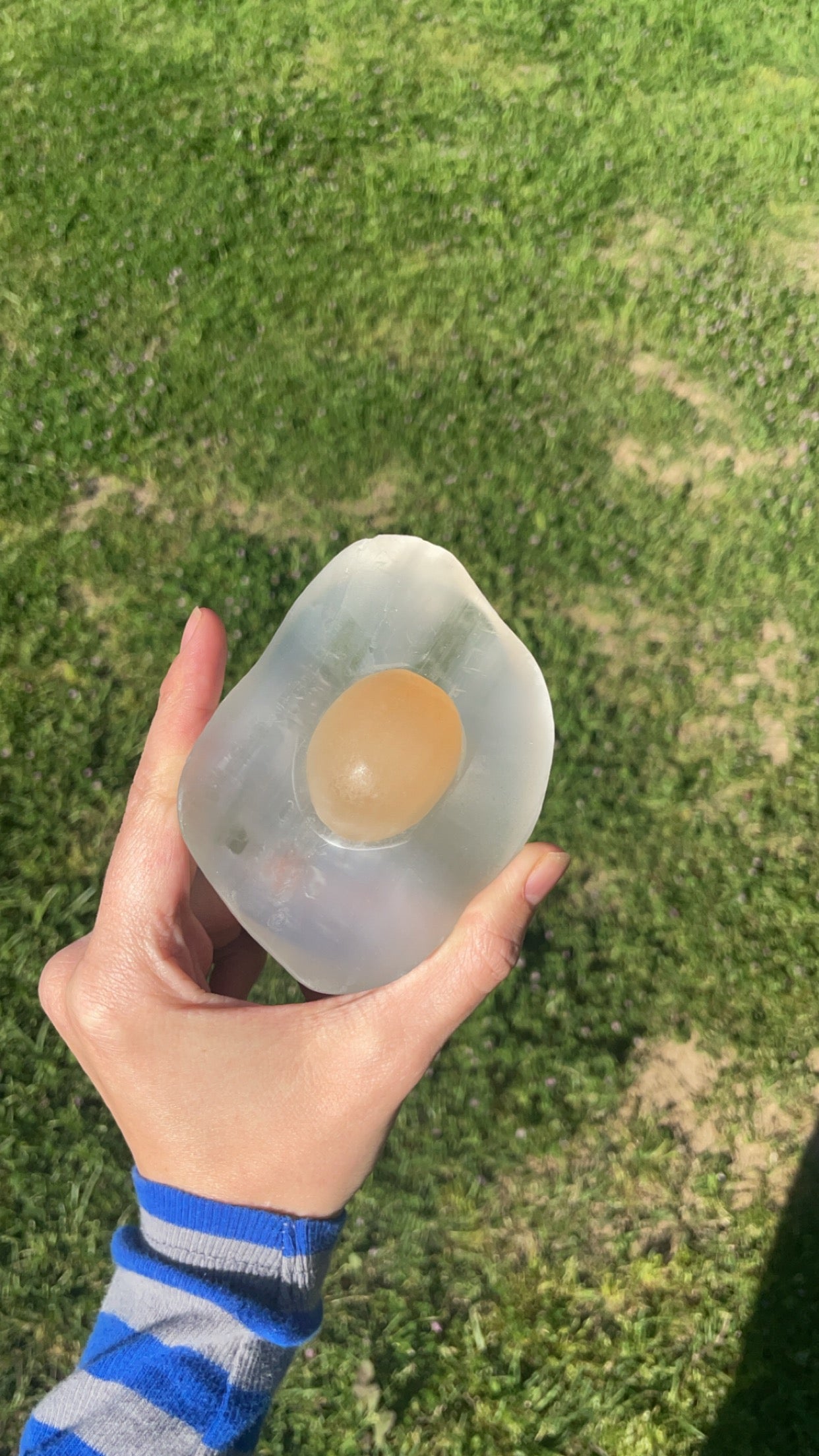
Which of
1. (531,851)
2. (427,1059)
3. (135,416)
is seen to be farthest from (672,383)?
(427,1059)

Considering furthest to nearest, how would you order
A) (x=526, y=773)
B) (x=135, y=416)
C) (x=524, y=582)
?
(x=135, y=416) < (x=524, y=582) < (x=526, y=773)

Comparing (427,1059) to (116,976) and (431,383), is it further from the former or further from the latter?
(431,383)

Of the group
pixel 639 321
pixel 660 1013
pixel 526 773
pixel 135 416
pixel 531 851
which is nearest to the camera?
pixel 531 851

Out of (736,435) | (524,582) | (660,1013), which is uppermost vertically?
(736,435)

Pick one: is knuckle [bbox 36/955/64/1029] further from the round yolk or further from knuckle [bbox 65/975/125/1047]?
the round yolk

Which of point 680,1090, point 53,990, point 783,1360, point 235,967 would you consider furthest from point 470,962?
point 783,1360

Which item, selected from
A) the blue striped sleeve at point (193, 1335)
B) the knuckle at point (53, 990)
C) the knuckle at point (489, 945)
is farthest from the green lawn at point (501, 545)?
the knuckle at point (489, 945)

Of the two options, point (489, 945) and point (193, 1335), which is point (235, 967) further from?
point (489, 945)

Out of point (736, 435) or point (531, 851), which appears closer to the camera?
point (531, 851)

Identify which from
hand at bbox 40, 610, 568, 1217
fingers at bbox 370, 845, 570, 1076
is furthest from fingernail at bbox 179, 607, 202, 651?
fingers at bbox 370, 845, 570, 1076
